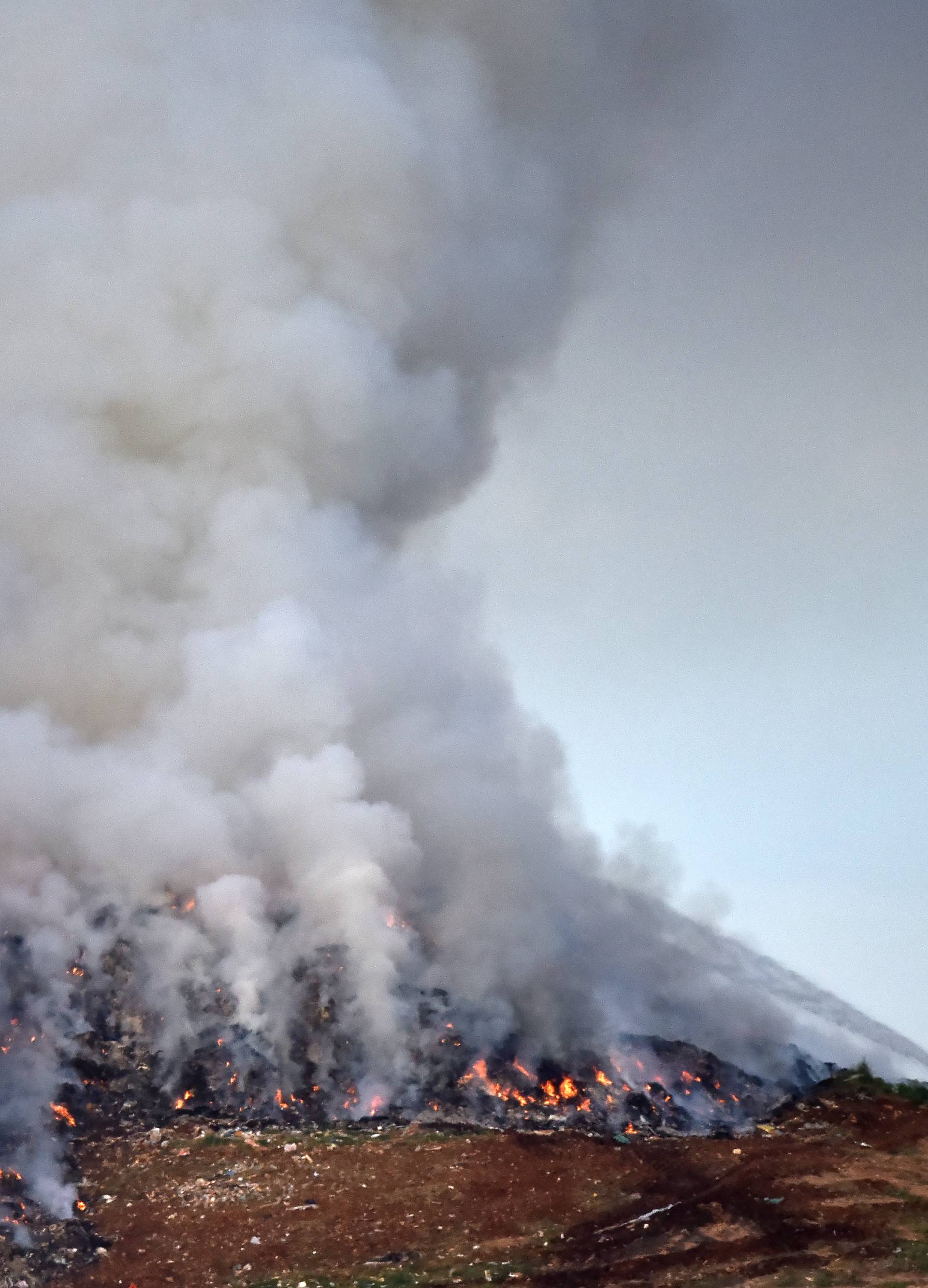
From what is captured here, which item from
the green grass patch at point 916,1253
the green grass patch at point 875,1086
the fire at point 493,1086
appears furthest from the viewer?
the fire at point 493,1086

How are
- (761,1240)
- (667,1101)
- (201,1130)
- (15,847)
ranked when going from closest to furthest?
(761,1240) → (201,1130) → (667,1101) → (15,847)

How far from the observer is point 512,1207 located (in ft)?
80.4

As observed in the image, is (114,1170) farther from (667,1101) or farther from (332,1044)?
(667,1101)

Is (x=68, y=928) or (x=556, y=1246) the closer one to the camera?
(x=556, y=1246)

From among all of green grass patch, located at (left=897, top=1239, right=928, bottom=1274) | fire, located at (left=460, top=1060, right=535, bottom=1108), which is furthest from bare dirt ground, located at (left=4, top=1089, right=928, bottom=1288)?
fire, located at (left=460, top=1060, right=535, bottom=1108)

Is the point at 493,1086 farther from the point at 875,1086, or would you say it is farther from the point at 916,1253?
the point at 916,1253

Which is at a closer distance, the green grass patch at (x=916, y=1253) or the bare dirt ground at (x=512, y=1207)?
→ the green grass patch at (x=916, y=1253)

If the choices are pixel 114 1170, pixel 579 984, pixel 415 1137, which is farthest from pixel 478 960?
pixel 114 1170

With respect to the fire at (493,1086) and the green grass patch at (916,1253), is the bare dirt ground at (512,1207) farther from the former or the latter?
the fire at (493,1086)

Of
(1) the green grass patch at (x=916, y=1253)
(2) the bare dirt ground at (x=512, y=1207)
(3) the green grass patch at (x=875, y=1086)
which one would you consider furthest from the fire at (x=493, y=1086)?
(1) the green grass patch at (x=916, y=1253)

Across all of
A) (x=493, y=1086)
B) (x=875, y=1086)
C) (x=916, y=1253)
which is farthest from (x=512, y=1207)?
(x=875, y=1086)

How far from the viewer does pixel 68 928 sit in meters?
37.3

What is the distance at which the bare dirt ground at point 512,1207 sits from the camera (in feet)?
69.9

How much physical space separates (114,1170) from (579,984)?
17034 mm
